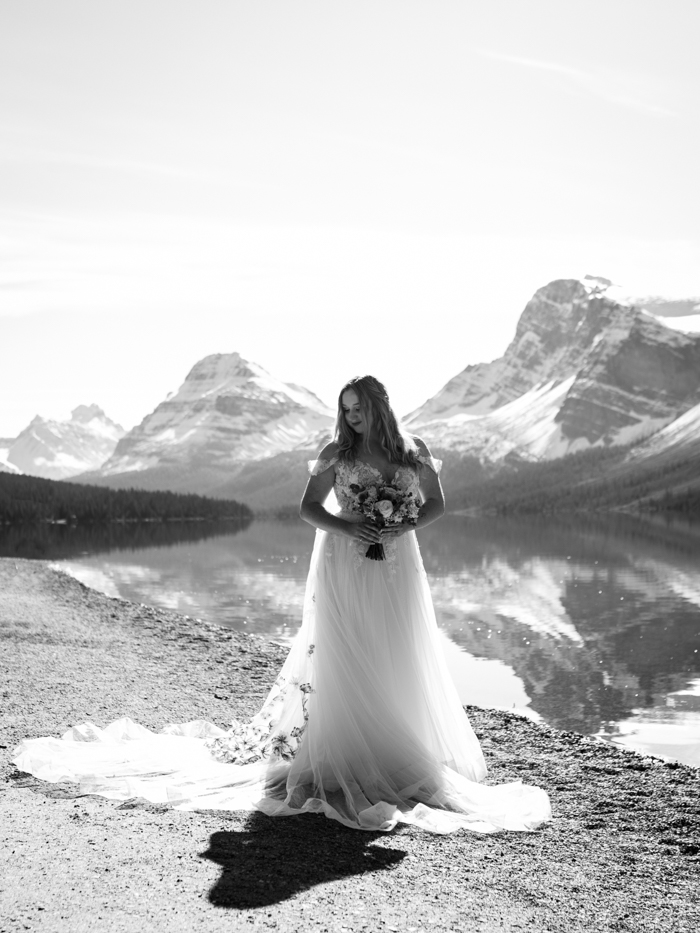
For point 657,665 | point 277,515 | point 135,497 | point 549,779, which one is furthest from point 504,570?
point 277,515

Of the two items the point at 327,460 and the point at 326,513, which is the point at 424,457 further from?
the point at 326,513

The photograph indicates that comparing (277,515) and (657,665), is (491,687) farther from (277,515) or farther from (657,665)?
Result: (277,515)

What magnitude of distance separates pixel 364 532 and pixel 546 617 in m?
16.8

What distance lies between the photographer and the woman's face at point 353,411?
773 centimetres

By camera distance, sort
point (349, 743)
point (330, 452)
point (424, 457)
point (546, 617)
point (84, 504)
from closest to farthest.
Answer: point (349, 743)
point (330, 452)
point (424, 457)
point (546, 617)
point (84, 504)

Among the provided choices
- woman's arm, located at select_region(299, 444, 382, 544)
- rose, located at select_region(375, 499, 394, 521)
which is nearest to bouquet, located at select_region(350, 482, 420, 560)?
rose, located at select_region(375, 499, 394, 521)

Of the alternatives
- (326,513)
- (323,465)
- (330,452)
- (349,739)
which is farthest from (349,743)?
(330,452)

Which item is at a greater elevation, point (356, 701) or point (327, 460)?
point (327, 460)

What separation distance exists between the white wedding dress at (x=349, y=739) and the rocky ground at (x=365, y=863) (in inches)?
12.8

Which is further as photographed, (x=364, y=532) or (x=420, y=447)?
(x=420, y=447)

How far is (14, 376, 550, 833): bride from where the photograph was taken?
737cm

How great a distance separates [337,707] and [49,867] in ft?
9.29

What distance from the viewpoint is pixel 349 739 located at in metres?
7.54

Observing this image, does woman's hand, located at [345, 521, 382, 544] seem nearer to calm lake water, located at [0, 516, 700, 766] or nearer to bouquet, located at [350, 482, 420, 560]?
bouquet, located at [350, 482, 420, 560]
